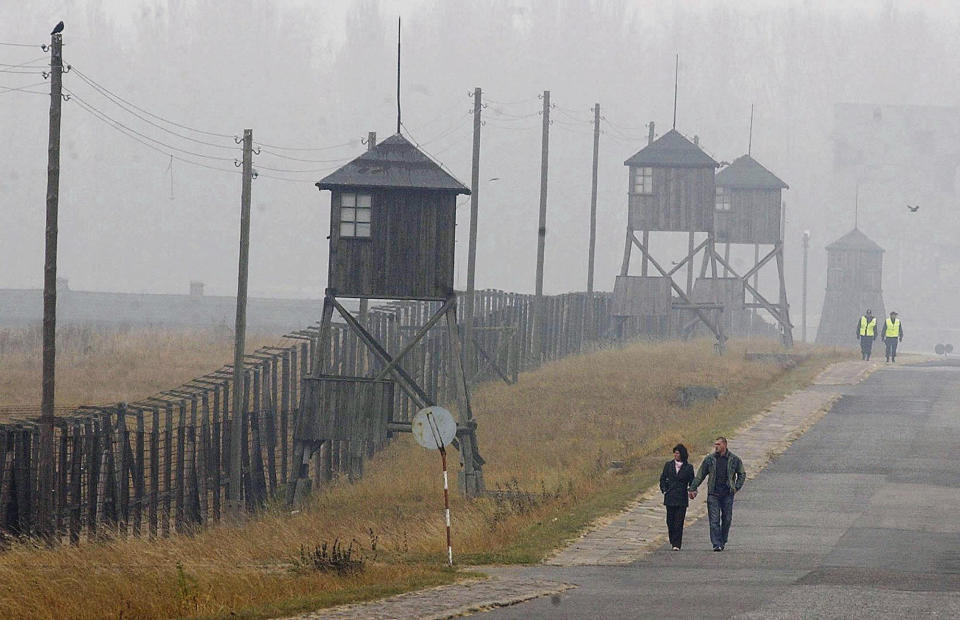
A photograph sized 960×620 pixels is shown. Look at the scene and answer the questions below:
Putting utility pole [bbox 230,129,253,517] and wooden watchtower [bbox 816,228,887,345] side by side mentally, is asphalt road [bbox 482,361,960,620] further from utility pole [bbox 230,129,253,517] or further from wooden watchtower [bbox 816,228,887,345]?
wooden watchtower [bbox 816,228,887,345]

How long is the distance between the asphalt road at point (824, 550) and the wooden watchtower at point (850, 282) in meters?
49.1

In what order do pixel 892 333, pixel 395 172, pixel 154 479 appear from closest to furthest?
pixel 154 479, pixel 395 172, pixel 892 333

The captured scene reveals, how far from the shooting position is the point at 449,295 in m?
32.1

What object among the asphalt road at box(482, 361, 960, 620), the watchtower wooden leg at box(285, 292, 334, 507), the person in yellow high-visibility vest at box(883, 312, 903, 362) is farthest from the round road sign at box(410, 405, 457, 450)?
the person in yellow high-visibility vest at box(883, 312, 903, 362)

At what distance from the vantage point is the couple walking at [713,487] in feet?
68.6

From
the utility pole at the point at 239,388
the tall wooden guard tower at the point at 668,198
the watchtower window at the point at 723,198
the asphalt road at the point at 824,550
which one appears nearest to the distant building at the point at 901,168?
the watchtower window at the point at 723,198

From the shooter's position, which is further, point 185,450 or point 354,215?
point 185,450

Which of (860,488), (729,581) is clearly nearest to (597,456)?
(860,488)

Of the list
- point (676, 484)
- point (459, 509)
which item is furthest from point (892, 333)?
point (676, 484)

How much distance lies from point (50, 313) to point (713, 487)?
12.3m

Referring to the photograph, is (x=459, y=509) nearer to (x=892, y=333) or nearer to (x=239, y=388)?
(x=239, y=388)

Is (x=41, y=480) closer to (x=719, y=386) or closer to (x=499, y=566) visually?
(x=499, y=566)

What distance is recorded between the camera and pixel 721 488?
20938mm

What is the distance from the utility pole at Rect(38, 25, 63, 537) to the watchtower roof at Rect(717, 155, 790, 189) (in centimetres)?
3999
